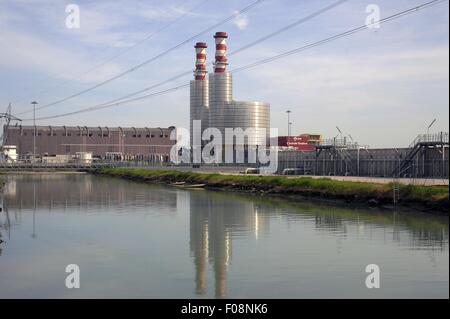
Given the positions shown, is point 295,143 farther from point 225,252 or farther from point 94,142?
point 225,252

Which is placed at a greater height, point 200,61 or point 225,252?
point 200,61

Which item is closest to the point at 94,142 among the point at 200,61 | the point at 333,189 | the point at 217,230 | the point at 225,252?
the point at 200,61

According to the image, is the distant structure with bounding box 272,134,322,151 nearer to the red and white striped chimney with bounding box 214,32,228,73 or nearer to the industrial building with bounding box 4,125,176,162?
the red and white striped chimney with bounding box 214,32,228,73

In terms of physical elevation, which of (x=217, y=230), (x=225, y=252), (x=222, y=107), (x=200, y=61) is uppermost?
(x=200, y=61)

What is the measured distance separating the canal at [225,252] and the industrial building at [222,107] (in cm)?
8175

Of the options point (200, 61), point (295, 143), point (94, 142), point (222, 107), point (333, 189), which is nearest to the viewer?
point (333, 189)

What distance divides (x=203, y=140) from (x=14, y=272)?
100945 mm

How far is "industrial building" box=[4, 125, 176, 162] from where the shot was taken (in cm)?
12688

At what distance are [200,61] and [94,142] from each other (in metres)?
32.4

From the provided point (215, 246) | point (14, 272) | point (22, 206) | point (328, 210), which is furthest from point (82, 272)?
point (22, 206)

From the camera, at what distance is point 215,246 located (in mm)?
22625

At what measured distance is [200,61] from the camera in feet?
399

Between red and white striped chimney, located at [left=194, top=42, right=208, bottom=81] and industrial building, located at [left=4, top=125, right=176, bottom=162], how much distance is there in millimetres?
19867

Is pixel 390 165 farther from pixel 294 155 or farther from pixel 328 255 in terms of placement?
pixel 328 255
